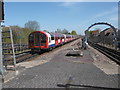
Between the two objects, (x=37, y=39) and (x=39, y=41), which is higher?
(x=37, y=39)

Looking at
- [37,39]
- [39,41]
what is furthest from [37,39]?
[39,41]

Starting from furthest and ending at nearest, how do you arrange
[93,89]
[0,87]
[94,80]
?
[94,80] < [0,87] < [93,89]

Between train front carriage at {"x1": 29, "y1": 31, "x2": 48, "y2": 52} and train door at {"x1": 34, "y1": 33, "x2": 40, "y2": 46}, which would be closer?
train front carriage at {"x1": 29, "y1": 31, "x2": 48, "y2": 52}

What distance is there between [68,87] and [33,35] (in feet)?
45.9

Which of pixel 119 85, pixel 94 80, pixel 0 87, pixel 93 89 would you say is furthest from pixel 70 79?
pixel 0 87

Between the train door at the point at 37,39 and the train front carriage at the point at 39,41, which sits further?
the train door at the point at 37,39

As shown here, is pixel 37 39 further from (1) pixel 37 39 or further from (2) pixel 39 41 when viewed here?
(2) pixel 39 41

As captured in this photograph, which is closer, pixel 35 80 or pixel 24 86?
pixel 24 86

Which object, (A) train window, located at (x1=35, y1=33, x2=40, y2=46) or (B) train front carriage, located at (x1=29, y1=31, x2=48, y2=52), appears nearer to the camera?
(B) train front carriage, located at (x1=29, y1=31, x2=48, y2=52)

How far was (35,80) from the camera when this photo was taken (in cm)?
676

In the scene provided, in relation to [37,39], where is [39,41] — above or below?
below

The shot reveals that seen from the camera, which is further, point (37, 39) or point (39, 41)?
point (37, 39)

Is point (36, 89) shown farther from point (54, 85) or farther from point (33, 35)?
point (33, 35)

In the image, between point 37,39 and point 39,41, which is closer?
point 39,41
